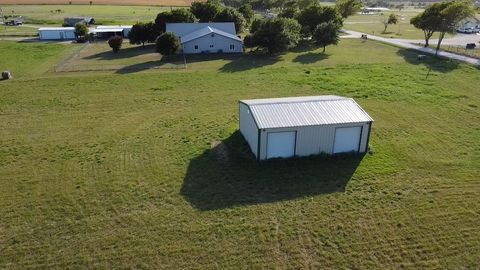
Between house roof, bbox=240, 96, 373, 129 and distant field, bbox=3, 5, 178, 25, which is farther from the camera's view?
distant field, bbox=3, 5, 178, 25

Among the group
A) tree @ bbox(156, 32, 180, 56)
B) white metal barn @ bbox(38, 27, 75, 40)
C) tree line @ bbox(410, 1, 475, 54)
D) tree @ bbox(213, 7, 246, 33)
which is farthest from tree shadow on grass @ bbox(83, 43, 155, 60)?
tree line @ bbox(410, 1, 475, 54)

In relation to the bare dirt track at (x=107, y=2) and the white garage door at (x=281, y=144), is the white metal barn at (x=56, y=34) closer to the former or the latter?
the white garage door at (x=281, y=144)

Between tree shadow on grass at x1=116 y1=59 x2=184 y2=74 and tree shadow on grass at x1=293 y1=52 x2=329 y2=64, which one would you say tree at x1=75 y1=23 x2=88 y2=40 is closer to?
tree shadow on grass at x1=116 y1=59 x2=184 y2=74

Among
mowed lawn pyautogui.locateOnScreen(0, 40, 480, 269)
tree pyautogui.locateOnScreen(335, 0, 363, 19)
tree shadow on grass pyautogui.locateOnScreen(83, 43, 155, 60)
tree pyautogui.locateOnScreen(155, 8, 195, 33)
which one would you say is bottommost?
mowed lawn pyautogui.locateOnScreen(0, 40, 480, 269)

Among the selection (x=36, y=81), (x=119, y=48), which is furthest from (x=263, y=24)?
(x=36, y=81)

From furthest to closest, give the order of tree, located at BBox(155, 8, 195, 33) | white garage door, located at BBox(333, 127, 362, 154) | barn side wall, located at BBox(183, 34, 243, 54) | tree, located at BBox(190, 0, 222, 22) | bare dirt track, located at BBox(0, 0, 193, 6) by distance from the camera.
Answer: bare dirt track, located at BBox(0, 0, 193, 6)
tree, located at BBox(190, 0, 222, 22)
tree, located at BBox(155, 8, 195, 33)
barn side wall, located at BBox(183, 34, 243, 54)
white garage door, located at BBox(333, 127, 362, 154)

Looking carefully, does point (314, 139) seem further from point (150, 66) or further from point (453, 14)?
point (453, 14)

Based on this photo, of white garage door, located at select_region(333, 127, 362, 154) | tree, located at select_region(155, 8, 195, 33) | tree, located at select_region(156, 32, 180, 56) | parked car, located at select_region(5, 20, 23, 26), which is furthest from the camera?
parked car, located at select_region(5, 20, 23, 26)

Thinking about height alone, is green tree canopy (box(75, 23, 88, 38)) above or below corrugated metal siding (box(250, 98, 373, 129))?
above
